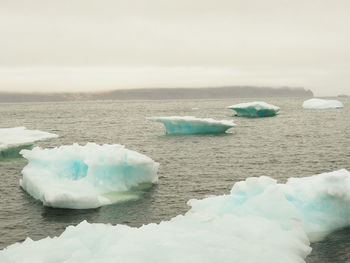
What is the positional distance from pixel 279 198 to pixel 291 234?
2009 millimetres

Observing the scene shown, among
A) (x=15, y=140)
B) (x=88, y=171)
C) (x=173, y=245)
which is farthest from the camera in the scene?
(x=15, y=140)

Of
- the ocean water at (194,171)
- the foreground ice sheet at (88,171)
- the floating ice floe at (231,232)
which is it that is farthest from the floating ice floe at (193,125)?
the floating ice floe at (231,232)

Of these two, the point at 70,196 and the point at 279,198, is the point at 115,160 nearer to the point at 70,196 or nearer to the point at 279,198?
the point at 70,196

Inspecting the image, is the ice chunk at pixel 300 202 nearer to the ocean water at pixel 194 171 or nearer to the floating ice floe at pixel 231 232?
the floating ice floe at pixel 231 232

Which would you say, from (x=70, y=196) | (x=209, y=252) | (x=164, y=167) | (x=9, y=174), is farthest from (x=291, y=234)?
(x=9, y=174)

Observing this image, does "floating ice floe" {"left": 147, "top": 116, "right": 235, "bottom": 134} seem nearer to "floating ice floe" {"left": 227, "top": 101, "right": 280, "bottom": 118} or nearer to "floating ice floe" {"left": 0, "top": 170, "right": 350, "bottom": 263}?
"floating ice floe" {"left": 227, "top": 101, "right": 280, "bottom": 118}

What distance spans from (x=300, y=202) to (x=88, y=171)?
984 centimetres

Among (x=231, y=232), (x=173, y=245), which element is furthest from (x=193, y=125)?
(x=173, y=245)

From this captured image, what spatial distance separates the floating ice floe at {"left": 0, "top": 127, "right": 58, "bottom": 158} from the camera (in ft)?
89.3

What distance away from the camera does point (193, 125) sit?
138 feet

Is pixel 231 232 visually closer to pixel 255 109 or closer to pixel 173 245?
pixel 173 245

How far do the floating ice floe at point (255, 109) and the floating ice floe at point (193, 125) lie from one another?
863 inches

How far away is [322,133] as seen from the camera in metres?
46.4

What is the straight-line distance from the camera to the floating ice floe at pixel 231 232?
9008 mm
